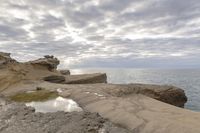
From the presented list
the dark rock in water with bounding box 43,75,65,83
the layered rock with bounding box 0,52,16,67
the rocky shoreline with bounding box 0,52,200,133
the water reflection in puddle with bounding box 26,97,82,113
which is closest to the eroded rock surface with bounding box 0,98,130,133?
the rocky shoreline with bounding box 0,52,200,133

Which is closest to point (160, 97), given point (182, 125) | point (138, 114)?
point (138, 114)

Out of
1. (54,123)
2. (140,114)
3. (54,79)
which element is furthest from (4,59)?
(140,114)

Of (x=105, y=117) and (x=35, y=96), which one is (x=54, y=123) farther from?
(x=35, y=96)

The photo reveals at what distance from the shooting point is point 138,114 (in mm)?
12070

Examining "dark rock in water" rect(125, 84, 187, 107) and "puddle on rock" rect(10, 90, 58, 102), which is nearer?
"puddle on rock" rect(10, 90, 58, 102)

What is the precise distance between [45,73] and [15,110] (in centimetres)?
1655

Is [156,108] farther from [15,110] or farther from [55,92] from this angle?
[55,92]

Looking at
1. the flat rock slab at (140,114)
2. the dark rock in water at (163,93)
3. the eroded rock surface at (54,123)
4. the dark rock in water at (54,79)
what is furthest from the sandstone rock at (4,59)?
the eroded rock surface at (54,123)

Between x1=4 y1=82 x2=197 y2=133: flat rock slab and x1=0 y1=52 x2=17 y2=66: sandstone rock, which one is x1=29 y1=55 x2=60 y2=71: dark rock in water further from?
x1=4 y1=82 x2=197 y2=133: flat rock slab

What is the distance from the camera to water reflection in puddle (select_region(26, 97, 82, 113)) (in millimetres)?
13932

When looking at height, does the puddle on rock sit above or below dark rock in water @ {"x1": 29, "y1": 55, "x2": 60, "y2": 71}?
below

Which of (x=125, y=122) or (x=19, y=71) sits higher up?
(x=19, y=71)

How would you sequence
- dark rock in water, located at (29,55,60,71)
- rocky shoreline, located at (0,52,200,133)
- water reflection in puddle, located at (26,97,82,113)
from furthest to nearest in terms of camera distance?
dark rock in water, located at (29,55,60,71), water reflection in puddle, located at (26,97,82,113), rocky shoreline, located at (0,52,200,133)

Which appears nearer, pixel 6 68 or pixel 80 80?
pixel 6 68
